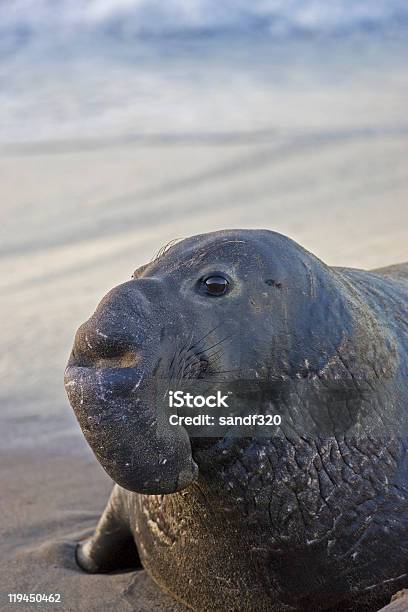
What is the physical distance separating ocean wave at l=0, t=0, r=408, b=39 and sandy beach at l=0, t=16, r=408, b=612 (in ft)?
11.1

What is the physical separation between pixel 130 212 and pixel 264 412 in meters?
5.74

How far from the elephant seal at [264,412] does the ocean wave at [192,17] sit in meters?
13.5

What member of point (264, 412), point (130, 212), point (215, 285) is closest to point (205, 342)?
point (215, 285)

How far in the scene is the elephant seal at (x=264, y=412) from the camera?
2.94 meters

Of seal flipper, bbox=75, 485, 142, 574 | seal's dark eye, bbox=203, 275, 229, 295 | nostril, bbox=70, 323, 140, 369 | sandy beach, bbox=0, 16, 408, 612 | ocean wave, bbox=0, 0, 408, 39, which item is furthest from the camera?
ocean wave, bbox=0, 0, 408, 39

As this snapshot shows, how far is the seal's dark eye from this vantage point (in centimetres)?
315

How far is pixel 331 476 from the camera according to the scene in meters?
3.29

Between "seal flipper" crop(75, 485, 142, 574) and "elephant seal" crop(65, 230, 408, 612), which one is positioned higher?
"elephant seal" crop(65, 230, 408, 612)

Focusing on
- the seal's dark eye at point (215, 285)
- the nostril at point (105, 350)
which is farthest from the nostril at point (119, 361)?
the seal's dark eye at point (215, 285)

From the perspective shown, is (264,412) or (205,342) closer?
(205,342)

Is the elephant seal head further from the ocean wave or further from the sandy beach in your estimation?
the ocean wave

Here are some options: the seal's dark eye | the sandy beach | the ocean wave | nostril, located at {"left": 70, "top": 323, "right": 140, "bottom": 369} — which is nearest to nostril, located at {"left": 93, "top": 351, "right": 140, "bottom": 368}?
nostril, located at {"left": 70, "top": 323, "right": 140, "bottom": 369}

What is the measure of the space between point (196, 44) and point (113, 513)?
12.5 m

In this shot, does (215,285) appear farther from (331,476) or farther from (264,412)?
(331,476)
